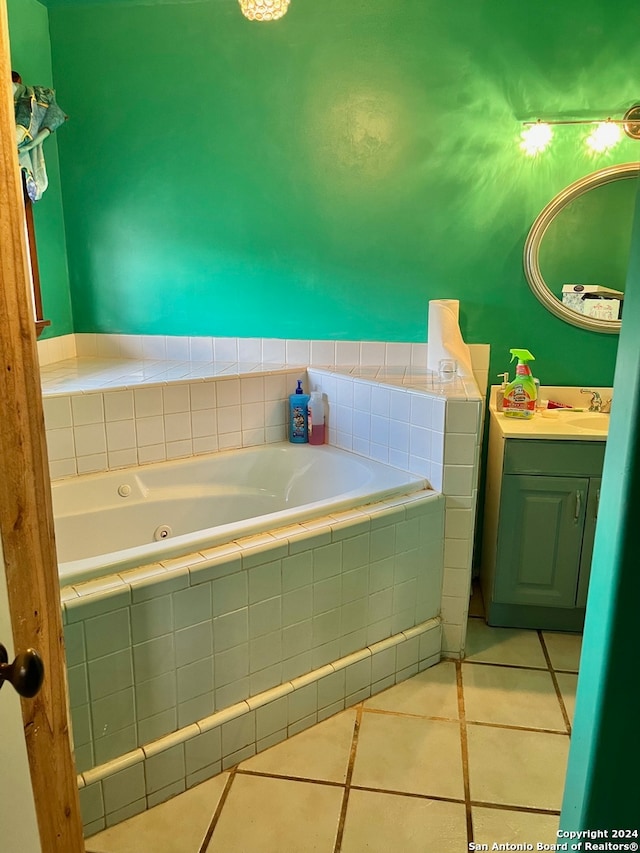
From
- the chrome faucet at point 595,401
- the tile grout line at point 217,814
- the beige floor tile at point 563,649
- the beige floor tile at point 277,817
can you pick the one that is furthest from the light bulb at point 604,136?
the tile grout line at point 217,814

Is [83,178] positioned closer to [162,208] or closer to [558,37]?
[162,208]

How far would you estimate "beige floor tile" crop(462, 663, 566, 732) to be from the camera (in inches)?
82.1

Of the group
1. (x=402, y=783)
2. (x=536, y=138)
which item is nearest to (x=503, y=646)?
(x=402, y=783)

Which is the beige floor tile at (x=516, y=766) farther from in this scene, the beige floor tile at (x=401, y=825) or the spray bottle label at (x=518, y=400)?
the spray bottle label at (x=518, y=400)

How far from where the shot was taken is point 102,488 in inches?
94.3

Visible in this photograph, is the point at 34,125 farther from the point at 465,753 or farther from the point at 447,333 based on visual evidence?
the point at 465,753

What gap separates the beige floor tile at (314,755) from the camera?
1.86 metres

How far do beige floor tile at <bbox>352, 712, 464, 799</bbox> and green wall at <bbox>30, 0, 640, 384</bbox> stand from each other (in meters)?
1.55

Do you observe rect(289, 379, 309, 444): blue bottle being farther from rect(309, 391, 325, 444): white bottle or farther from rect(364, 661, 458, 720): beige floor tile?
rect(364, 661, 458, 720): beige floor tile

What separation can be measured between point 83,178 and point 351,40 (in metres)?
1.37

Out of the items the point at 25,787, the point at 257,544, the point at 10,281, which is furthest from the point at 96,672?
the point at 10,281

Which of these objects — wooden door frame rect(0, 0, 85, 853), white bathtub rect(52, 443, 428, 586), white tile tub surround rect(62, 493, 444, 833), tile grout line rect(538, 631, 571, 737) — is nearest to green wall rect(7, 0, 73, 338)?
white bathtub rect(52, 443, 428, 586)

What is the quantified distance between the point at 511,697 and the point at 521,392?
3.93ft

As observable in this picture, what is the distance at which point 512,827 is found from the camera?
1674 millimetres
